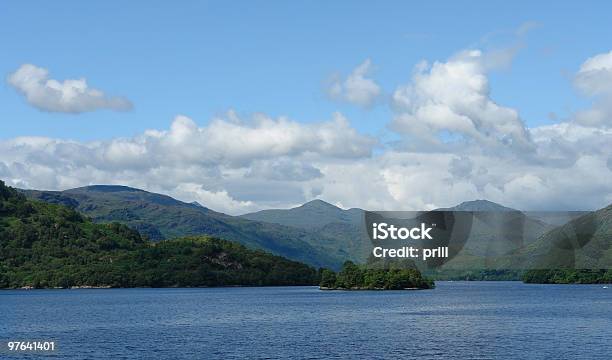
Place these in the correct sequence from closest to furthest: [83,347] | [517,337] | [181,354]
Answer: [181,354]
[83,347]
[517,337]

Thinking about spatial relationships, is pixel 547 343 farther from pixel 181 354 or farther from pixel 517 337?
pixel 181 354

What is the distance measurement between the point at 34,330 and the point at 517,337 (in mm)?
117204

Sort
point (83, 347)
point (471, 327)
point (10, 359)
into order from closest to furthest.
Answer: point (10, 359)
point (83, 347)
point (471, 327)

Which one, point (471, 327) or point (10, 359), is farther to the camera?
point (471, 327)

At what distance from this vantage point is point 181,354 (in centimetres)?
13538

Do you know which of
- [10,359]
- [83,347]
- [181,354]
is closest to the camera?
[10,359]

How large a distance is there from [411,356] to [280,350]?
81.3 ft

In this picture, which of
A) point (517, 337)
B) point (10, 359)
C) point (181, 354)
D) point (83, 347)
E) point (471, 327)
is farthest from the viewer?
point (471, 327)

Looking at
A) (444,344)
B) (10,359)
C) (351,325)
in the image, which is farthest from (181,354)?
(351,325)

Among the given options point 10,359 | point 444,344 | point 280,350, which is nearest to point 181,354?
point 280,350

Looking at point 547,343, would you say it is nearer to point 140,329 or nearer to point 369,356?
point 369,356

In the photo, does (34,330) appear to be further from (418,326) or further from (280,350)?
(418,326)

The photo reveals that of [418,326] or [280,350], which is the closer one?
[280,350]

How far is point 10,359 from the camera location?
126688 millimetres
